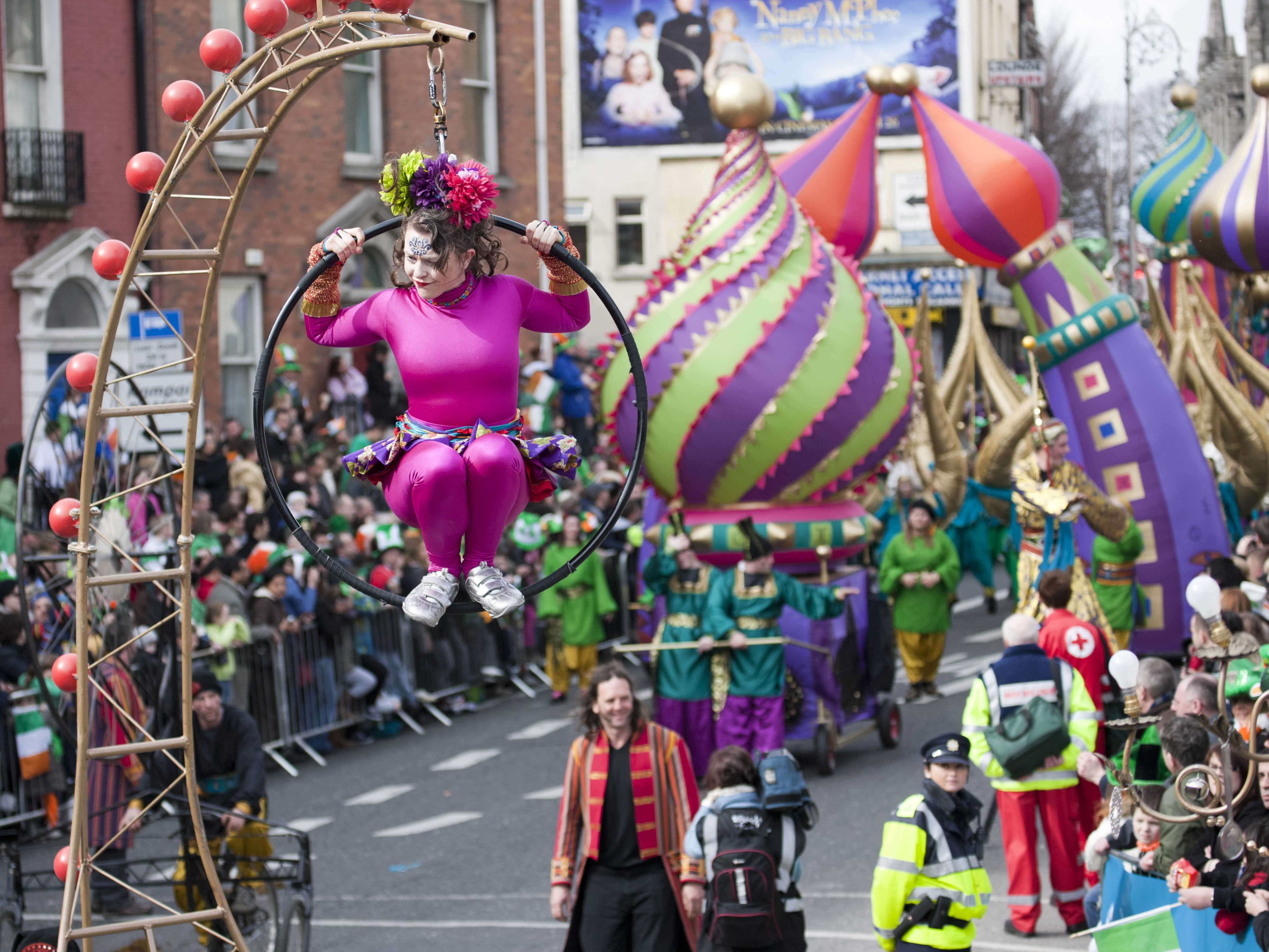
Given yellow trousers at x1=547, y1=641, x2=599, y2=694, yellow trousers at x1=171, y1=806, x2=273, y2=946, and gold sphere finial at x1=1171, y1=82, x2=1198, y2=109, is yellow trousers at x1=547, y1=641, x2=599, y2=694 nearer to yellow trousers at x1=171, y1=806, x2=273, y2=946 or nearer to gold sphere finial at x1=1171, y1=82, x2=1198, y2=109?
yellow trousers at x1=171, y1=806, x2=273, y2=946

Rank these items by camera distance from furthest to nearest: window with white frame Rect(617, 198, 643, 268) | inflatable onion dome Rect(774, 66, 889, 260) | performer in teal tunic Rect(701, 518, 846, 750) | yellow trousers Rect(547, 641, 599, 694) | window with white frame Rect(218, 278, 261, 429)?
window with white frame Rect(617, 198, 643, 268), window with white frame Rect(218, 278, 261, 429), yellow trousers Rect(547, 641, 599, 694), inflatable onion dome Rect(774, 66, 889, 260), performer in teal tunic Rect(701, 518, 846, 750)

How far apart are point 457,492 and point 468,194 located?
0.76m

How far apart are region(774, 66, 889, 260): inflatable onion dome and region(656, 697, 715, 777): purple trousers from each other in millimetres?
3981

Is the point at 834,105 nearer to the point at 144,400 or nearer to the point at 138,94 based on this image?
the point at 138,94

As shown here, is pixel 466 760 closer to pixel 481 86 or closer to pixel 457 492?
pixel 457 492

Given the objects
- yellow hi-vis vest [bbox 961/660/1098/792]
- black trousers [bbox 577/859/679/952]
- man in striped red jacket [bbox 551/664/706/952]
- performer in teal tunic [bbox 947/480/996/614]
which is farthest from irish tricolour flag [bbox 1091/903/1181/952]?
performer in teal tunic [bbox 947/480/996/614]

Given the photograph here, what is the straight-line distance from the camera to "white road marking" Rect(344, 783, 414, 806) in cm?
1126

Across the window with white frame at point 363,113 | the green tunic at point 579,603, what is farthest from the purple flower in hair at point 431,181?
the window with white frame at point 363,113

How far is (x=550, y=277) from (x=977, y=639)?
12.6 m

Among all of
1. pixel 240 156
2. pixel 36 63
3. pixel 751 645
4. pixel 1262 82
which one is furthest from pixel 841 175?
pixel 36 63

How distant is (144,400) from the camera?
714 centimetres

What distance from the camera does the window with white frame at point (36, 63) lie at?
635 inches

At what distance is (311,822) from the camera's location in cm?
1074

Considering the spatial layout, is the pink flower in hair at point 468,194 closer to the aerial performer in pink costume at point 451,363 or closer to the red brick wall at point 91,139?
the aerial performer in pink costume at point 451,363
